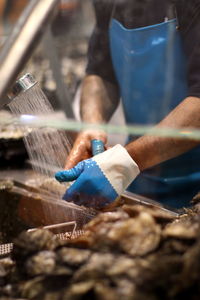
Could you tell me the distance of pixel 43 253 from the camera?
3.93ft

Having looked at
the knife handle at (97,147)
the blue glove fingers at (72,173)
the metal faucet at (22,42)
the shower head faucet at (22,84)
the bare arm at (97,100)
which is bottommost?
the bare arm at (97,100)

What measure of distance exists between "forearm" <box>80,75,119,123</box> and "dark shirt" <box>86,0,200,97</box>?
2.7 inches

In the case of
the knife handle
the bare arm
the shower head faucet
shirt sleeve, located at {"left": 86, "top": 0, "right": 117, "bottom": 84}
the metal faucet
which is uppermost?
the metal faucet

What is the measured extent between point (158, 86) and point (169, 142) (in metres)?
0.83

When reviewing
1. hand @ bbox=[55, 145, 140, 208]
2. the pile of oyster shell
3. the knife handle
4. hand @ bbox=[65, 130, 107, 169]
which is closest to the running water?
hand @ bbox=[65, 130, 107, 169]

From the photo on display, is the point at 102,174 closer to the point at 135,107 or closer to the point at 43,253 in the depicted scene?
the point at 43,253

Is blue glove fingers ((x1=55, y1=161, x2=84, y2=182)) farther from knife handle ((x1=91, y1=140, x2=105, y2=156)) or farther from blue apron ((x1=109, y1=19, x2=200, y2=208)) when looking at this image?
blue apron ((x1=109, y1=19, x2=200, y2=208))

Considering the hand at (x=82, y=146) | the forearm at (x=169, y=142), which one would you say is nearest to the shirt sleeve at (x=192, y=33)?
the forearm at (x=169, y=142)

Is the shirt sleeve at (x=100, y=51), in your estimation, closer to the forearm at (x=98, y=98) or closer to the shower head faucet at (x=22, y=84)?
the forearm at (x=98, y=98)

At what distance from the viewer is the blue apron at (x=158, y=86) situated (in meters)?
2.61

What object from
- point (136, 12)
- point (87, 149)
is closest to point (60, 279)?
point (87, 149)

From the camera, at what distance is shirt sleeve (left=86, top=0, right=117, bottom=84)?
3.00m

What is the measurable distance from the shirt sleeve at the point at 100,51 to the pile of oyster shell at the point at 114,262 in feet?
6.37

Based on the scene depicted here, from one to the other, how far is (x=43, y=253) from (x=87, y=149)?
3.89ft
